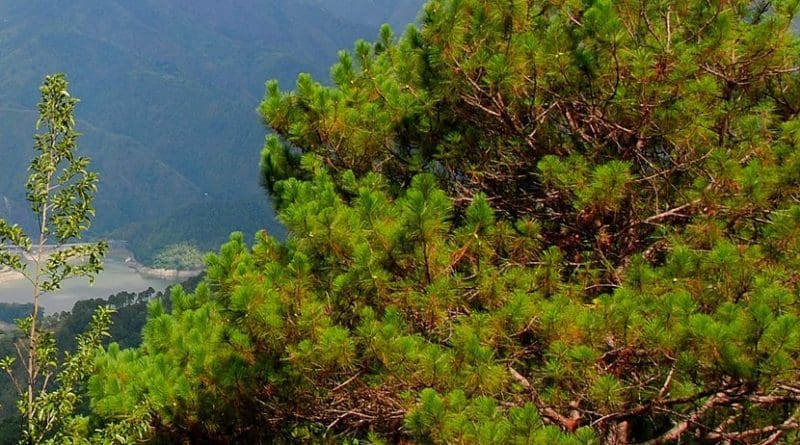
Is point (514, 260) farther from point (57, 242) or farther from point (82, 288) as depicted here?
point (82, 288)

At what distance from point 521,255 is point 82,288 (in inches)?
4519

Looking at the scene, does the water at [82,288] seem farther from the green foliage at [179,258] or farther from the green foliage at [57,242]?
the green foliage at [57,242]

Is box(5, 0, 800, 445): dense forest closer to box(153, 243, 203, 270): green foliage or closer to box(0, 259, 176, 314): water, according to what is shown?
box(0, 259, 176, 314): water

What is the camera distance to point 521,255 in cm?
407

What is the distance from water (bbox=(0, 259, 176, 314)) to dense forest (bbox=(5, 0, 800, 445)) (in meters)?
97.9

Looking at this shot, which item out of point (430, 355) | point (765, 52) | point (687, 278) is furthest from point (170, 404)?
point (765, 52)

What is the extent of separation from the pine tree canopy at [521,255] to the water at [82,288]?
9794 cm

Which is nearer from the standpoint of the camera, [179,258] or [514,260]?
[514,260]

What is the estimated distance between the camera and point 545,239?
14.2ft

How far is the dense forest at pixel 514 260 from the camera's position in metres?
3.21

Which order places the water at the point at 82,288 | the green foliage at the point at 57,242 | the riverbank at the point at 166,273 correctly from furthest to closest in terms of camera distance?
1. the riverbank at the point at 166,273
2. the water at the point at 82,288
3. the green foliage at the point at 57,242

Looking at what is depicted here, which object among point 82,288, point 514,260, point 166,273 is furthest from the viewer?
point 166,273

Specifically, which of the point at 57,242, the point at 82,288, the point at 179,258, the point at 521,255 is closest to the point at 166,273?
the point at 179,258

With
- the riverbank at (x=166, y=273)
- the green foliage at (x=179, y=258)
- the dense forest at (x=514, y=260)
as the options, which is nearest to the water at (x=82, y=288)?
the riverbank at (x=166, y=273)
